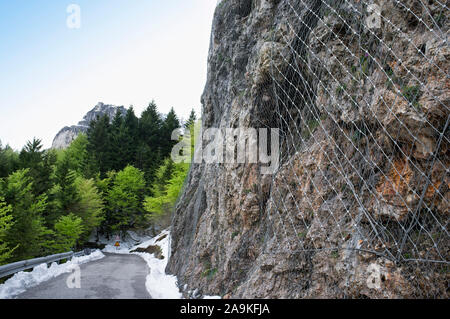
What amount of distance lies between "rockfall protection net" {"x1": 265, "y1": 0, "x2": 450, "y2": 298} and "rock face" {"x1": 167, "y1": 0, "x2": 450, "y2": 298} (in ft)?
0.04

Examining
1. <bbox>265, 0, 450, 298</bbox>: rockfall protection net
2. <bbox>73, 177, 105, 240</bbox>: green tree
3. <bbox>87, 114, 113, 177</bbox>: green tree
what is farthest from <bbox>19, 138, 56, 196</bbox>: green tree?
<bbox>265, 0, 450, 298</bbox>: rockfall protection net

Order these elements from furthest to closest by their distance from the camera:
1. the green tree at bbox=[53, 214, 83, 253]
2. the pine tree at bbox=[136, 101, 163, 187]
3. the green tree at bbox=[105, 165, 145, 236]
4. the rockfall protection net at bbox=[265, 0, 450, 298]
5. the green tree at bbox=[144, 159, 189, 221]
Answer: the pine tree at bbox=[136, 101, 163, 187], the green tree at bbox=[105, 165, 145, 236], the green tree at bbox=[144, 159, 189, 221], the green tree at bbox=[53, 214, 83, 253], the rockfall protection net at bbox=[265, 0, 450, 298]

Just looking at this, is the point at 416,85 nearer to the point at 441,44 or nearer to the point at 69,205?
the point at 441,44

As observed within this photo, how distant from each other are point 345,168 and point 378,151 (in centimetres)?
42

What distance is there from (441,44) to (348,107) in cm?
92

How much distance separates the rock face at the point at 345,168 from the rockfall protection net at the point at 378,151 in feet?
0.04

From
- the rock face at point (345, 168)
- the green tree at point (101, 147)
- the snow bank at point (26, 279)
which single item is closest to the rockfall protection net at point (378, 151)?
the rock face at point (345, 168)

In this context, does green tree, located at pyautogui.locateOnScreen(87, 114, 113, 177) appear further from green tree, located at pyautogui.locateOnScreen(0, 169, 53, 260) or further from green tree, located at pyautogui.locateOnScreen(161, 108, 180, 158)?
green tree, located at pyautogui.locateOnScreen(0, 169, 53, 260)

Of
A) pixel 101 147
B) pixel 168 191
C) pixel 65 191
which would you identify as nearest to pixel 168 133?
pixel 101 147

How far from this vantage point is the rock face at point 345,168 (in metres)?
1.98

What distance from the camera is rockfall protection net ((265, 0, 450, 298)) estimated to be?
195cm

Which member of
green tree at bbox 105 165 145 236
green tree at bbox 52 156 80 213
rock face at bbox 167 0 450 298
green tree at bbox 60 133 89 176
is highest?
rock face at bbox 167 0 450 298

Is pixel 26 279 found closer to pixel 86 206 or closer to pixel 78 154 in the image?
pixel 86 206
